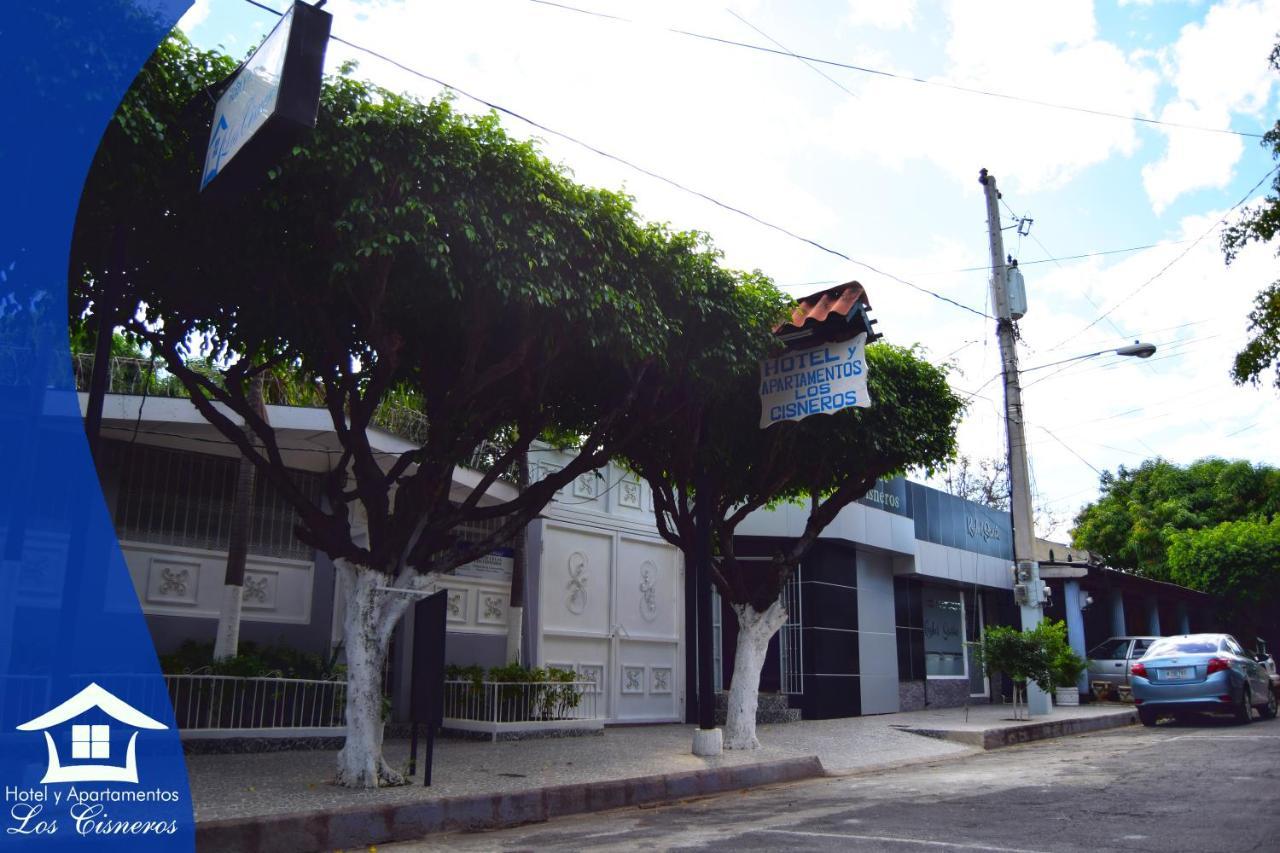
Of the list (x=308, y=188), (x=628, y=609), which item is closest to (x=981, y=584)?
(x=628, y=609)

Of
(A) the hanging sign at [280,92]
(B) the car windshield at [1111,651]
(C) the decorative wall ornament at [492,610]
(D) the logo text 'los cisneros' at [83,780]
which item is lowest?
(D) the logo text 'los cisneros' at [83,780]

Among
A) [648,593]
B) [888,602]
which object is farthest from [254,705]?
[888,602]

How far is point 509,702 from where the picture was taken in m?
14.7

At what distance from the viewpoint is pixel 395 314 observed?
9.84 meters

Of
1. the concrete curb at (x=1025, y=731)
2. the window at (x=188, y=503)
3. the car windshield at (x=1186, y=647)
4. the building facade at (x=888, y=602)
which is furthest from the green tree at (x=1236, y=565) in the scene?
the window at (x=188, y=503)

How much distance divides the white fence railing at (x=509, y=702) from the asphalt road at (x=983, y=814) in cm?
498

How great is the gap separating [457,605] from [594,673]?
9.25 feet

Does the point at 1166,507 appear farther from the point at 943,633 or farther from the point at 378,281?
the point at 378,281

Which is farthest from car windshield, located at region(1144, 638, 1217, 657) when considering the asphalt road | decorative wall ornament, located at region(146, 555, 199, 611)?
decorative wall ornament, located at region(146, 555, 199, 611)

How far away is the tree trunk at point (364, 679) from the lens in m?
8.89

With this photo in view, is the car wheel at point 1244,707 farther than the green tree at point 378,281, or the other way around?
the car wheel at point 1244,707

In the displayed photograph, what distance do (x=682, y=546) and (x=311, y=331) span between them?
5944 mm

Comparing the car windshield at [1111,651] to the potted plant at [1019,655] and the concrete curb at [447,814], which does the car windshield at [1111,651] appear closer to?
the potted plant at [1019,655]

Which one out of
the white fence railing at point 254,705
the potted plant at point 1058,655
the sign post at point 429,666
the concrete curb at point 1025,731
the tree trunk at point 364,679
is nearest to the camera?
the sign post at point 429,666
